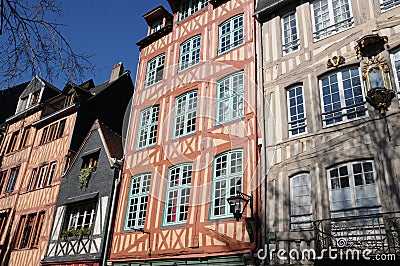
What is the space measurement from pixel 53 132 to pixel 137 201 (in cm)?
778

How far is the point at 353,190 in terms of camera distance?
7.73 meters

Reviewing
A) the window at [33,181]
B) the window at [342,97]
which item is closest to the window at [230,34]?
the window at [342,97]

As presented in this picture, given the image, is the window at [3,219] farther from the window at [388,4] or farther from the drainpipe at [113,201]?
Result: the window at [388,4]

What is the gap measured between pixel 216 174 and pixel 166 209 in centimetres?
202

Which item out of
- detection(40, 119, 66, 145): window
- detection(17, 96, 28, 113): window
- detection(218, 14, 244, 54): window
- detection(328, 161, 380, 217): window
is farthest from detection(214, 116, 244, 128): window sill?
detection(17, 96, 28, 113): window

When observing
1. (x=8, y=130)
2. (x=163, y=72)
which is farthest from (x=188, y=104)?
(x=8, y=130)

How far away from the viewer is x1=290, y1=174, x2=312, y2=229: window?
8219 millimetres

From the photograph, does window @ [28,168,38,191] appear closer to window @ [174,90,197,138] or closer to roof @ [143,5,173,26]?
window @ [174,90,197,138]

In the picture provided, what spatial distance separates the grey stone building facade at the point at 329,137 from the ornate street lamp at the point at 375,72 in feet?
0.28

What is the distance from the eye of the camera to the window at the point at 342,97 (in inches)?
333

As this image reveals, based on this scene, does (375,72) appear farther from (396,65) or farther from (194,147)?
(194,147)

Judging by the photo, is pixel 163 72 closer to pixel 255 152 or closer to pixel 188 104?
pixel 188 104

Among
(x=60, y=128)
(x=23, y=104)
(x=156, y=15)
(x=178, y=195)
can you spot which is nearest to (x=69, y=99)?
(x=60, y=128)

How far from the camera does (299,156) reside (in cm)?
887
